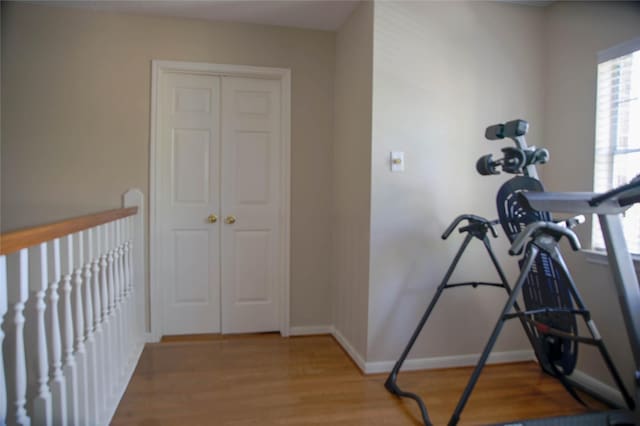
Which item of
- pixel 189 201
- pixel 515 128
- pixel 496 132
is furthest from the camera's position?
pixel 189 201

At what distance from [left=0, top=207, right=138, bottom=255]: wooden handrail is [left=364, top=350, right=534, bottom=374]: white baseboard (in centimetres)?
189

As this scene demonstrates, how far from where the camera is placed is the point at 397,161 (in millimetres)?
2826

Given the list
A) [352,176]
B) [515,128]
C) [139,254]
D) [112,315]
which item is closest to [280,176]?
[352,176]

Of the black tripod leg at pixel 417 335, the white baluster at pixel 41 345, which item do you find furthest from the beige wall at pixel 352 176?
the white baluster at pixel 41 345

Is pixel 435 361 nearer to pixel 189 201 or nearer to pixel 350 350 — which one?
pixel 350 350

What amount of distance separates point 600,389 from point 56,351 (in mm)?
2945

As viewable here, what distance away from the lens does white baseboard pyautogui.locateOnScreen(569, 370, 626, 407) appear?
248 cm

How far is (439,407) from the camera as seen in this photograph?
2426 mm

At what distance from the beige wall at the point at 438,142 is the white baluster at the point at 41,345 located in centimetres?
186

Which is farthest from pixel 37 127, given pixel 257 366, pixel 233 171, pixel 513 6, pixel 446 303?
pixel 513 6

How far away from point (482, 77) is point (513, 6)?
55 centimetres

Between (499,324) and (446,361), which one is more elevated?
(499,324)

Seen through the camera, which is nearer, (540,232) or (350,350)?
(540,232)

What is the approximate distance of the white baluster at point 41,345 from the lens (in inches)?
59.3
